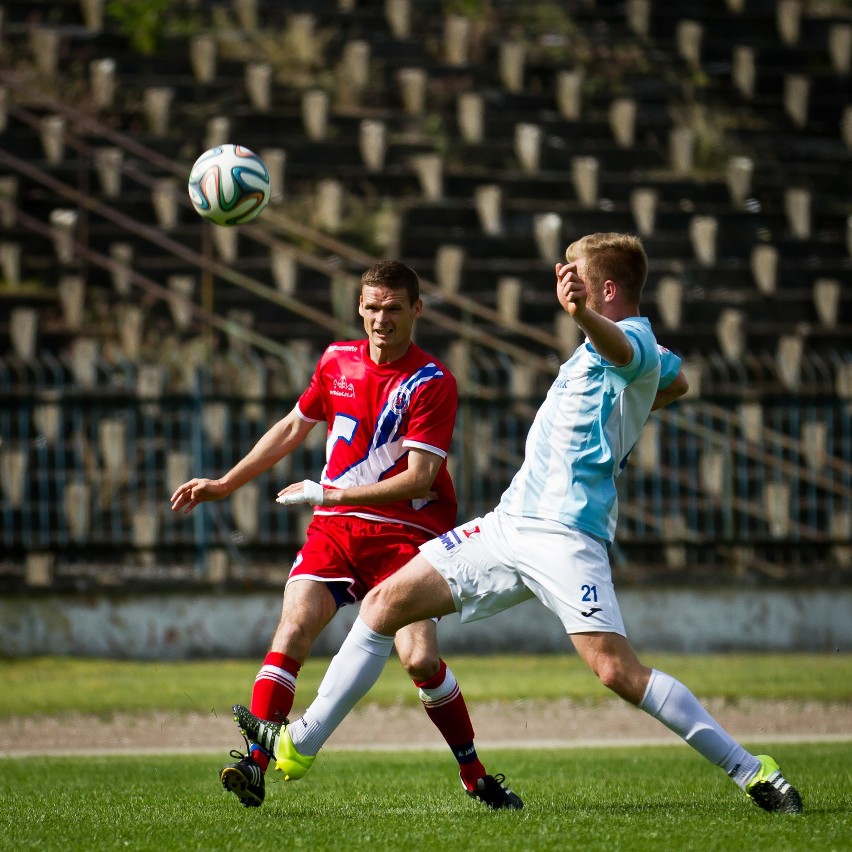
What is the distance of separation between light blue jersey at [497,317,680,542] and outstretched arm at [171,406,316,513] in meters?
1.18

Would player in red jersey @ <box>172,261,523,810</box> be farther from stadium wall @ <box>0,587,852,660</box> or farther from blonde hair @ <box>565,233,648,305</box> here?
stadium wall @ <box>0,587,852,660</box>

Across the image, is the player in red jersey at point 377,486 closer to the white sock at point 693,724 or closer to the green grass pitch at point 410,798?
the green grass pitch at point 410,798

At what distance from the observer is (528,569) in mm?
5262

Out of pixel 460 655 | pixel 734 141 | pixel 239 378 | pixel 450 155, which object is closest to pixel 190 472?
pixel 239 378

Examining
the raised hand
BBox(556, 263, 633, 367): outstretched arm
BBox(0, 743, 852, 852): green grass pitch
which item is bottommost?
BBox(0, 743, 852, 852): green grass pitch

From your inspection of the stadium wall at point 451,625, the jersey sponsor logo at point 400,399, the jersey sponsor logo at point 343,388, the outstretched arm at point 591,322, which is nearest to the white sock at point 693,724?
the outstretched arm at point 591,322

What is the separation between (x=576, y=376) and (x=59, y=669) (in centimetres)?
784

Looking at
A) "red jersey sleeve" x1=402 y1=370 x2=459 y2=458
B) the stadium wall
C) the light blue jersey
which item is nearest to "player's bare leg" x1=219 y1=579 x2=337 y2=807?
"red jersey sleeve" x1=402 y1=370 x2=459 y2=458

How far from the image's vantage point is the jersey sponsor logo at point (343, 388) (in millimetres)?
5996

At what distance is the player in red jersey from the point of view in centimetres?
574

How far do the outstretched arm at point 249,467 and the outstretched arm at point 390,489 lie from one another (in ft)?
1.25

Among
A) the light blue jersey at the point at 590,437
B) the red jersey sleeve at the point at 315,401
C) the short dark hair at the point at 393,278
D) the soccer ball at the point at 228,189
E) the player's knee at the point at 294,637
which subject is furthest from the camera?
the soccer ball at the point at 228,189

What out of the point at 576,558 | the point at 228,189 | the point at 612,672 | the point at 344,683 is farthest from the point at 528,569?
the point at 228,189

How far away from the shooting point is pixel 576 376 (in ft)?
17.4
